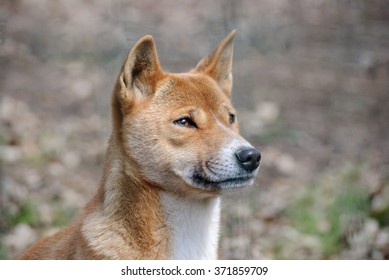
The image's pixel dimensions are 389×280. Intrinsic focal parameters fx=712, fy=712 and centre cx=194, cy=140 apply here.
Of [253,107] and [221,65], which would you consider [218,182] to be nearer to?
[221,65]

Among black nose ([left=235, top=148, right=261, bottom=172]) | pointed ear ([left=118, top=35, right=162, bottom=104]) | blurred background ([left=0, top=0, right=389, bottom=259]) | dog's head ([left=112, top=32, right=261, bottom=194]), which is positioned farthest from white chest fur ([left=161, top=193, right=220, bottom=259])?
blurred background ([left=0, top=0, right=389, bottom=259])

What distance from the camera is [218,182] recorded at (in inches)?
179

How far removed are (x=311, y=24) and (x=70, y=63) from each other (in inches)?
98.2

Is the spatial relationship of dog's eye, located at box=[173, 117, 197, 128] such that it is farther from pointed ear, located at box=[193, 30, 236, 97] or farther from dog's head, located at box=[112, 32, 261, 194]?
pointed ear, located at box=[193, 30, 236, 97]

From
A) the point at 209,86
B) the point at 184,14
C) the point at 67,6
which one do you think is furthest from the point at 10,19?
the point at 209,86

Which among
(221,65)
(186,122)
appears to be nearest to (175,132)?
(186,122)

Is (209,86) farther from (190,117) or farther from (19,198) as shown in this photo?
(19,198)

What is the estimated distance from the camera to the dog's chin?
454 centimetres

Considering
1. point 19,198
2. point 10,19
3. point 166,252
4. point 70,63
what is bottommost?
point 19,198

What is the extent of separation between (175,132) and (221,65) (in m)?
0.90

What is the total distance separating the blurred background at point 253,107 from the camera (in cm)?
671
